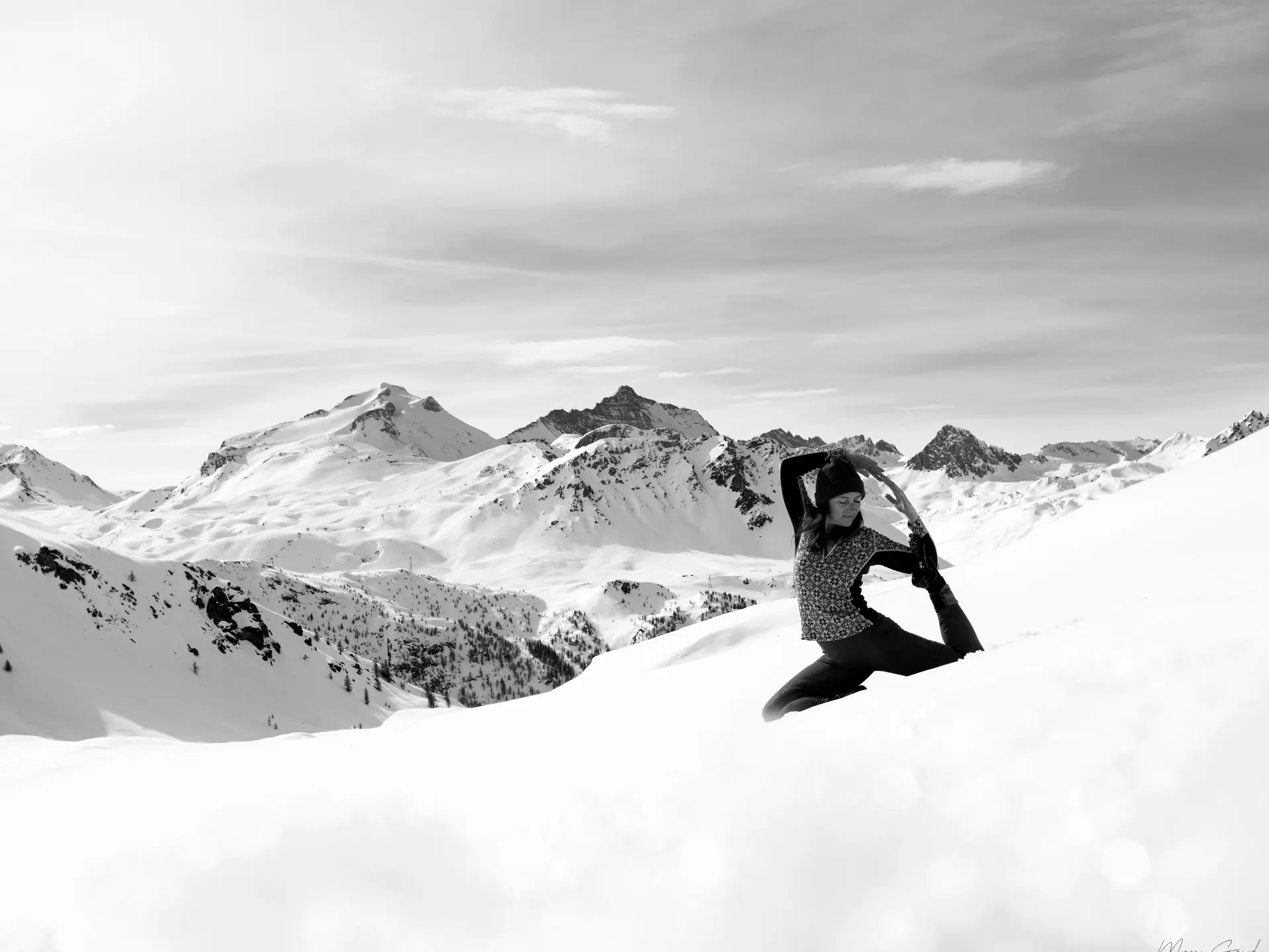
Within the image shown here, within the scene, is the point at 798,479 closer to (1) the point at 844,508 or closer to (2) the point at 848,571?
(1) the point at 844,508

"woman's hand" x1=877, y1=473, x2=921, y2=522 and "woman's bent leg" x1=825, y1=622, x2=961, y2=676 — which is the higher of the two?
"woman's hand" x1=877, y1=473, x2=921, y2=522

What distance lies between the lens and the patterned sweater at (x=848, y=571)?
4.95 metres

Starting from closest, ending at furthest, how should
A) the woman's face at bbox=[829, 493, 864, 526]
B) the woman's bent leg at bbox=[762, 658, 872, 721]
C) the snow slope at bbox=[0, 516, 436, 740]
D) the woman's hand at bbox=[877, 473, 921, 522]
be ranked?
the woman's bent leg at bbox=[762, 658, 872, 721]
the woman's face at bbox=[829, 493, 864, 526]
the woman's hand at bbox=[877, 473, 921, 522]
the snow slope at bbox=[0, 516, 436, 740]

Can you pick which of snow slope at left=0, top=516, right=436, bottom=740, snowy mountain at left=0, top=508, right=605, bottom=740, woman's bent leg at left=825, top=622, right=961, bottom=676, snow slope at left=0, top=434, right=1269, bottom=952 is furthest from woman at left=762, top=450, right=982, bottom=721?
snow slope at left=0, top=516, right=436, bottom=740

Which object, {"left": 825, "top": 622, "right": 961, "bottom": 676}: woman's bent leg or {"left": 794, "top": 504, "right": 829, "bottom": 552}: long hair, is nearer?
{"left": 825, "top": 622, "right": 961, "bottom": 676}: woman's bent leg

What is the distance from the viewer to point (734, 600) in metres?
152

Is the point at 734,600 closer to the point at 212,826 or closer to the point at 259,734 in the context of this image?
the point at 259,734

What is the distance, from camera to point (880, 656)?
479 cm

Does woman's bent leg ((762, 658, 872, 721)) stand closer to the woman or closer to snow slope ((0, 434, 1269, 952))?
the woman

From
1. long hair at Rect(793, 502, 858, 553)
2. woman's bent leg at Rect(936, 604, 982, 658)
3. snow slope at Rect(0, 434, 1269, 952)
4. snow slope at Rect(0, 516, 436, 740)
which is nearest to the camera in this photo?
snow slope at Rect(0, 434, 1269, 952)

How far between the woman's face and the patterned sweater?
8cm

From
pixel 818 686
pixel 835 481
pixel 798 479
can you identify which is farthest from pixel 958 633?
pixel 798 479

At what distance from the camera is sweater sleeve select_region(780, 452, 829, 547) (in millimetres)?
5262

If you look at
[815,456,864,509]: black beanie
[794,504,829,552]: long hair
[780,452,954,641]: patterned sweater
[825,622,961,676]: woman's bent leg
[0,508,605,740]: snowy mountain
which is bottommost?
[0,508,605,740]: snowy mountain
